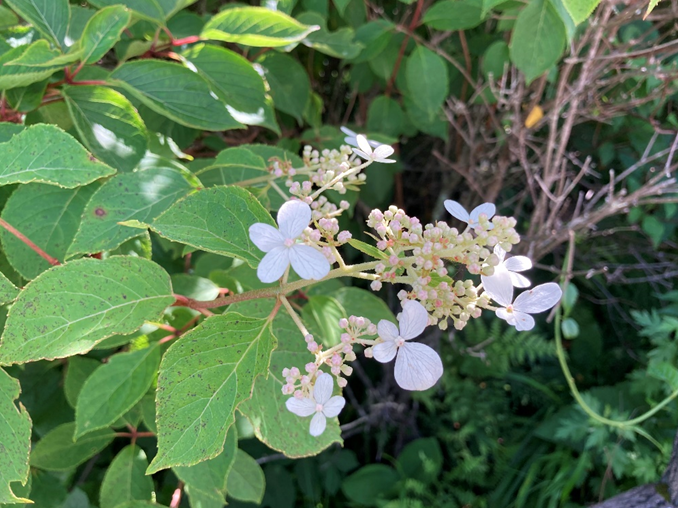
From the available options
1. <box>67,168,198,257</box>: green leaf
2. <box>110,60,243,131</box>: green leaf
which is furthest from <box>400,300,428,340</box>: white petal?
<box>110,60,243,131</box>: green leaf

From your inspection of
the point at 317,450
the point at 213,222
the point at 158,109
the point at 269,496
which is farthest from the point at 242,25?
the point at 269,496

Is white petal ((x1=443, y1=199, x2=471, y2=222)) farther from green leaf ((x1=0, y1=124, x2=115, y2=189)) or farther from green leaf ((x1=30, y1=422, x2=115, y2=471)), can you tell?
green leaf ((x1=30, y1=422, x2=115, y2=471))

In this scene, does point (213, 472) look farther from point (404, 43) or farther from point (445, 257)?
point (404, 43)

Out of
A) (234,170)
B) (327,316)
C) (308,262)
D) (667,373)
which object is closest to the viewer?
(308,262)

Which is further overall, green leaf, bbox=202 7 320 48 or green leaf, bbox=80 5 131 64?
green leaf, bbox=202 7 320 48

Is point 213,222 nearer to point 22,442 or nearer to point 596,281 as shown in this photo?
point 22,442

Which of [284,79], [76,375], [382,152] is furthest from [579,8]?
[76,375]

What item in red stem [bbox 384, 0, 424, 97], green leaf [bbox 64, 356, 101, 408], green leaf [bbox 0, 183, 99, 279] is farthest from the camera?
red stem [bbox 384, 0, 424, 97]

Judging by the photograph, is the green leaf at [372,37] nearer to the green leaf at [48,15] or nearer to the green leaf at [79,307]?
the green leaf at [48,15]
